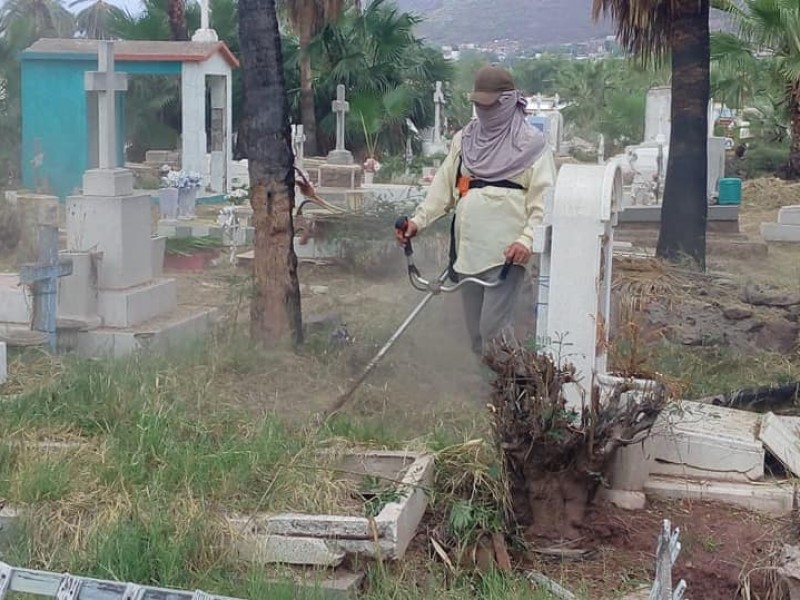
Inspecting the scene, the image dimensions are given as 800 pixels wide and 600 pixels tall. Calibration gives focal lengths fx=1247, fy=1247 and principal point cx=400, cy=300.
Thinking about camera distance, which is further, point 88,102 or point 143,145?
point 143,145

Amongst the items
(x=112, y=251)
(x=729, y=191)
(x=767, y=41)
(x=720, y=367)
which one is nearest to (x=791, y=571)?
(x=720, y=367)

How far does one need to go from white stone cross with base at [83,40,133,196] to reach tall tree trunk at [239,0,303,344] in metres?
1.80

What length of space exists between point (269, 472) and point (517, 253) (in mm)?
1766

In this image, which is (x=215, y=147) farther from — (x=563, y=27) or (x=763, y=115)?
(x=563, y=27)

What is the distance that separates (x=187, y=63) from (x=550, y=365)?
16.4m

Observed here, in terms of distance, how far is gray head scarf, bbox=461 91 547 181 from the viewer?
6.04 meters

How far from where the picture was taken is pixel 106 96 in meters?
8.61

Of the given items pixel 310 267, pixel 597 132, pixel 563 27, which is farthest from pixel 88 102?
pixel 563 27

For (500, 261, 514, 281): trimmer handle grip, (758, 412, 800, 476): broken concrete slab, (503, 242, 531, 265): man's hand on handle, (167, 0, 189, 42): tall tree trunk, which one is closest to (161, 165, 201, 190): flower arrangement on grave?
(167, 0, 189, 42): tall tree trunk

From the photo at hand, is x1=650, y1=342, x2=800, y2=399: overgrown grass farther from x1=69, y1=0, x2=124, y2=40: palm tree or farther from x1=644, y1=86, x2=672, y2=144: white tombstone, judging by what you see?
x1=69, y1=0, x2=124, y2=40: palm tree

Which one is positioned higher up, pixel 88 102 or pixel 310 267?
pixel 88 102

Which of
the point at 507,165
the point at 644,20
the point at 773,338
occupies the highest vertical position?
the point at 644,20

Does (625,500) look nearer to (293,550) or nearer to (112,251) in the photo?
(293,550)

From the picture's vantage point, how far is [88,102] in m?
17.6
